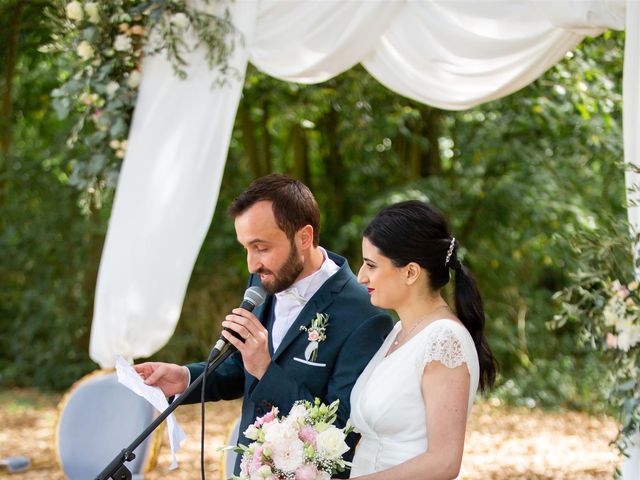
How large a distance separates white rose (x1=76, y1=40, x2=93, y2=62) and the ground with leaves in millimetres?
2581

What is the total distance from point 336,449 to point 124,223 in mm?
2125

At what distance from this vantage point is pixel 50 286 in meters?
8.76

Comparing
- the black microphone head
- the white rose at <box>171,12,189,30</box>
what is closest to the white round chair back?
the white rose at <box>171,12,189,30</box>

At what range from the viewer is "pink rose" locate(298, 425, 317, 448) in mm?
2047

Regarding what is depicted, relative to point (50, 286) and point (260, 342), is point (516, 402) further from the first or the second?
point (260, 342)

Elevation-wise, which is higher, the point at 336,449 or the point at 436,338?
the point at 436,338

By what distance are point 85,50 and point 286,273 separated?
1.96 m

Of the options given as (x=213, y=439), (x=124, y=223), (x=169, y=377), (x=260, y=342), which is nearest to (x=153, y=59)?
(x=124, y=223)

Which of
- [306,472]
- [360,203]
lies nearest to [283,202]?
[306,472]

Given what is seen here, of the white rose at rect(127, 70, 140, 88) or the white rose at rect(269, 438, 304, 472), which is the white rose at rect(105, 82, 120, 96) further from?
the white rose at rect(269, 438, 304, 472)

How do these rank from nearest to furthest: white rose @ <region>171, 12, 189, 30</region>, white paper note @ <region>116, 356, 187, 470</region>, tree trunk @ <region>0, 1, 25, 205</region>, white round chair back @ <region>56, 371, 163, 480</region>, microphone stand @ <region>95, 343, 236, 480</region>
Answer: microphone stand @ <region>95, 343, 236, 480</region>
white paper note @ <region>116, 356, 187, 470</region>
white round chair back @ <region>56, 371, 163, 480</region>
white rose @ <region>171, 12, 189, 30</region>
tree trunk @ <region>0, 1, 25, 205</region>

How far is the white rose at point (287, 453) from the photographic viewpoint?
2.01 metres

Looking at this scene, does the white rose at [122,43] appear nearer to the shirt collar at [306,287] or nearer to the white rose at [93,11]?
the white rose at [93,11]

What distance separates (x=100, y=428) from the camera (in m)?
3.68
